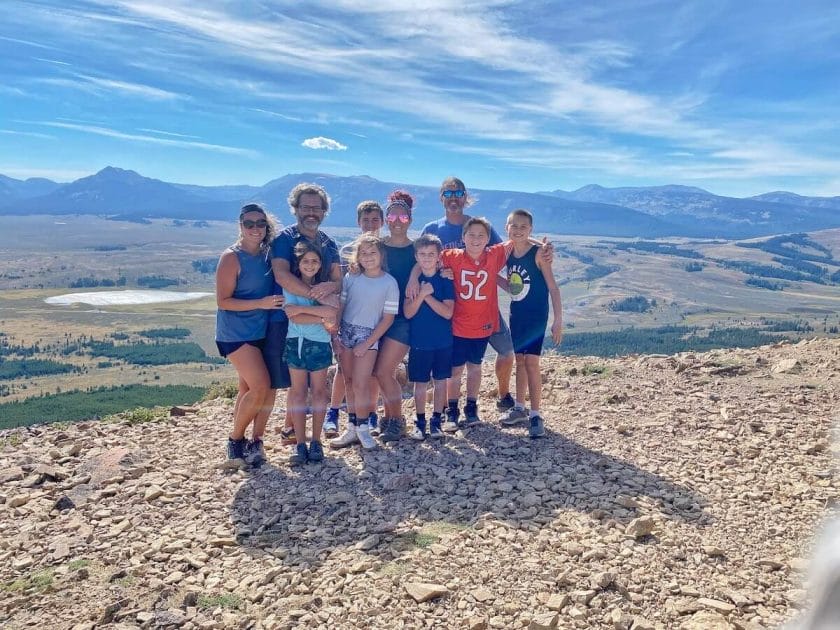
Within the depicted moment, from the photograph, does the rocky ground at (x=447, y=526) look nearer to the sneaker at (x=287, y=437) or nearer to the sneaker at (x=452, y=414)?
the sneaker at (x=287, y=437)

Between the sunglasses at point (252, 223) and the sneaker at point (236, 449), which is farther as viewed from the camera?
the sneaker at point (236, 449)

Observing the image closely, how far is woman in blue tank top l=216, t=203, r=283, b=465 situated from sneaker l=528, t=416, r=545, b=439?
11.4ft

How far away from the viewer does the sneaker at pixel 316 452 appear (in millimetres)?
7062

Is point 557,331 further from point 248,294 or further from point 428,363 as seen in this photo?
point 248,294

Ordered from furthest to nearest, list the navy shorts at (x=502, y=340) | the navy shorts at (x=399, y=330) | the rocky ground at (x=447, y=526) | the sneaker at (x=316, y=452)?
the navy shorts at (x=502, y=340) < the navy shorts at (x=399, y=330) < the sneaker at (x=316, y=452) < the rocky ground at (x=447, y=526)

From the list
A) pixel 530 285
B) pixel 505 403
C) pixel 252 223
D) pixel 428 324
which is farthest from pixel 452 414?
pixel 252 223

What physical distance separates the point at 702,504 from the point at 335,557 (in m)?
3.58

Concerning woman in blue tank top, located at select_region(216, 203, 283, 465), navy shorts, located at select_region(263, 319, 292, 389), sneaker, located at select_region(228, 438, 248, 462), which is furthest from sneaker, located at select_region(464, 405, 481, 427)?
sneaker, located at select_region(228, 438, 248, 462)

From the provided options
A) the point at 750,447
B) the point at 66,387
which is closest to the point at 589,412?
the point at 750,447

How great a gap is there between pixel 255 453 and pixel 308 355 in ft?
4.99

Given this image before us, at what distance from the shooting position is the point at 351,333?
7.27 metres

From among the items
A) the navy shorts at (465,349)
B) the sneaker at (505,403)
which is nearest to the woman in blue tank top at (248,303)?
the navy shorts at (465,349)

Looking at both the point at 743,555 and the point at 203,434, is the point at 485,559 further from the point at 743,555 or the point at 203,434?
the point at 203,434

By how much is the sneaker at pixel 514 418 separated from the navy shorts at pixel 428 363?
1309 millimetres
